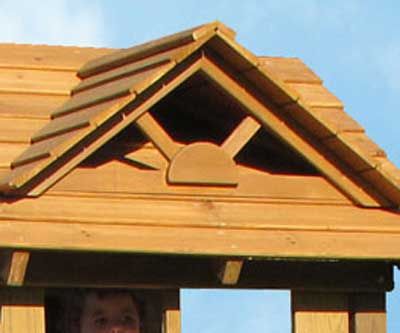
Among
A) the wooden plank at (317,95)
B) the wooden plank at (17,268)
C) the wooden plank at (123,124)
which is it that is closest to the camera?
the wooden plank at (17,268)

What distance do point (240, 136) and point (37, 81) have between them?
4.67ft

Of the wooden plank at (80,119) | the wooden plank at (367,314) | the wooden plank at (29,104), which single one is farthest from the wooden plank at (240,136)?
the wooden plank at (367,314)

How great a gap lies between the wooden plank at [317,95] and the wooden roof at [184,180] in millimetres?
711

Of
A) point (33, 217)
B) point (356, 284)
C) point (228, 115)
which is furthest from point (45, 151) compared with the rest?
point (356, 284)

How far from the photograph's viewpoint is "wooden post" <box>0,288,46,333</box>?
12398mm

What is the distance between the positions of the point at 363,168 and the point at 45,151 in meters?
1.69

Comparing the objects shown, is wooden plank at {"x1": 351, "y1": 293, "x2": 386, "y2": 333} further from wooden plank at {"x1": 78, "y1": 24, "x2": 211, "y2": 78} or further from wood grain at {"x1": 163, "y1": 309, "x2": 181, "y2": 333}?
wooden plank at {"x1": 78, "y1": 24, "x2": 211, "y2": 78}

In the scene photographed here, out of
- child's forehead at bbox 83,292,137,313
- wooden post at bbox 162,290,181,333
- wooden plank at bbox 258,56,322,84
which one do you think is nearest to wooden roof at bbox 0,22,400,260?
wooden post at bbox 162,290,181,333

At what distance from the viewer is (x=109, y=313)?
42.6 ft

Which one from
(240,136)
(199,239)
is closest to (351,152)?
(240,136)

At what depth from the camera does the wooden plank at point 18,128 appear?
1274 cm

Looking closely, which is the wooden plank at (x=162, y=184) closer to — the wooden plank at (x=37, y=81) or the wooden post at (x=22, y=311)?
the wooden post at (x=22, y=311)

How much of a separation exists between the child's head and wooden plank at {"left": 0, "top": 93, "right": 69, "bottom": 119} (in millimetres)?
983

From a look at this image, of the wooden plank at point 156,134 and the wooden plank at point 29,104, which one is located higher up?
the wooden plank at point 29,104
